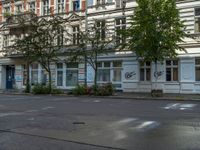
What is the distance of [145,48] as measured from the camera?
27.0 metres

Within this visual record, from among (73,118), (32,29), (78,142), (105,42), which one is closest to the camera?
(78,142)

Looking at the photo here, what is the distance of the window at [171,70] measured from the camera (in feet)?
101

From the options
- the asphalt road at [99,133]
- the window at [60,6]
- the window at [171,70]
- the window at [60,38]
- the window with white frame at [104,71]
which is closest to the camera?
the asphalt road at [99,133]

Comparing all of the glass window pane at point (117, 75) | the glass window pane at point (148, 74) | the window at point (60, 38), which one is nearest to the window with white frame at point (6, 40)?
the window at point (60, 38)

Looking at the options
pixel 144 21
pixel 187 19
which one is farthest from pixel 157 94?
pixel 187 19

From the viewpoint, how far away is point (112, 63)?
34.9 m

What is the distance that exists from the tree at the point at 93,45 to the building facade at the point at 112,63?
1657mm

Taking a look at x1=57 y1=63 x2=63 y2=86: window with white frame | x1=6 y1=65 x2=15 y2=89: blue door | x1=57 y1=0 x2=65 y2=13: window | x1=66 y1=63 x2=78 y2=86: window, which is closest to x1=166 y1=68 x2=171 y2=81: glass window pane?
x1=66 y1=63 x2=78 y2=86: window

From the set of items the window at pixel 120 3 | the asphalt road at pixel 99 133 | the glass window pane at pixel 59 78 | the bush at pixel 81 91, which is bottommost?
the asphalt road at pixel 99 133

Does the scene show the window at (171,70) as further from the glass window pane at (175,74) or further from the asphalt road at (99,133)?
the asphalt road at (99,133)

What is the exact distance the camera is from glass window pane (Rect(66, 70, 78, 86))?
123 ft

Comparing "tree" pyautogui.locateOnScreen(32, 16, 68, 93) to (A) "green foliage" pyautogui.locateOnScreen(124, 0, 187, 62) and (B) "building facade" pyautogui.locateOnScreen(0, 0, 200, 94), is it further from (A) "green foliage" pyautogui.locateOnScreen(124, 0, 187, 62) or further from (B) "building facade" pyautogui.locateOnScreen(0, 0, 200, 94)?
(A) "green foliage" pyautogui.locateOnScreen(124, 0, 187, 62)

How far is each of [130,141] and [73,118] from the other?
5.14 m

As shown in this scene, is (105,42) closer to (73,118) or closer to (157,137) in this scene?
(73,118)
